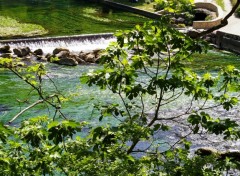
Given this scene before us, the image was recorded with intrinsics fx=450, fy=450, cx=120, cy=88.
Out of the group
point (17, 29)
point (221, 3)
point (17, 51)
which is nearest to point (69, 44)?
point (17, 51)

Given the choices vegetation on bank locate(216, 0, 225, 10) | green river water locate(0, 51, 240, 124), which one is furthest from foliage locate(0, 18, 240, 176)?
vegetation on bank locate(216, 0, 225, 10)

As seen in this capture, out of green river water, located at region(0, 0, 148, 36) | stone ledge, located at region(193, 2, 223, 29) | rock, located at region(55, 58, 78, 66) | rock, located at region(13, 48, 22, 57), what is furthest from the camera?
green river water, located at region(0, 0, 148, 36)

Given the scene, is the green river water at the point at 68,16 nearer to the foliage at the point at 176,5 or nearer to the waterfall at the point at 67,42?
the waterfall at the point at 67,42

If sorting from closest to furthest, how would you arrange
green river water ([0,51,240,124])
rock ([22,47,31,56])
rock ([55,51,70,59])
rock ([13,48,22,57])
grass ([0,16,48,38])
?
green river water ([0,51,240,124]) → rock ([55,51,70,59]) → rock ([13,48,22,57]) → rock ([22,47,31,56]) → grass ([0,16,48,38])

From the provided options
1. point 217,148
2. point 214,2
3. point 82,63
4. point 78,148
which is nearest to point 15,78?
point 82,63

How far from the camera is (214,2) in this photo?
48.1 metres

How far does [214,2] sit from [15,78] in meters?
29.9

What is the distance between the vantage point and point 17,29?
37281mm

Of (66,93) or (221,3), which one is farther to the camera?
(221,3)

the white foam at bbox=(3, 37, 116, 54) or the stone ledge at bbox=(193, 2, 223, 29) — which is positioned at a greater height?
the stone ledge at bbox=(193, 2, 223, 29)

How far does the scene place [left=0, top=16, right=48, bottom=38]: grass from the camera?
35631 millimetres

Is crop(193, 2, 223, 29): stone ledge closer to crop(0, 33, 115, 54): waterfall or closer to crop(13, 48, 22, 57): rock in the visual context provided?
crop(0, 33, 115, 54): waterfall

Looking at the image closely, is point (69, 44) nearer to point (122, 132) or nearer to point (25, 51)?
point (25, 51)

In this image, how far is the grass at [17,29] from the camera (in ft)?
117
